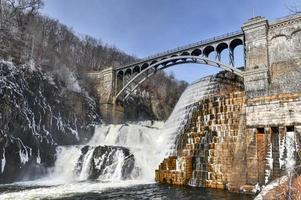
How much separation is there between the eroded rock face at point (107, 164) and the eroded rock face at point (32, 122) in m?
2.98

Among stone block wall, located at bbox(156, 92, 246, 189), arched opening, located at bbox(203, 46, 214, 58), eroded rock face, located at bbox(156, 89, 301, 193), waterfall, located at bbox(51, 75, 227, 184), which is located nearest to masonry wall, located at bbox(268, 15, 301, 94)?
waterfall, located at bbox(51, 75, 227, 184)

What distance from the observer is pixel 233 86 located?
84.0 ft

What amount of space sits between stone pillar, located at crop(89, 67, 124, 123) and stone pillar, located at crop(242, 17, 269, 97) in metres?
15.8

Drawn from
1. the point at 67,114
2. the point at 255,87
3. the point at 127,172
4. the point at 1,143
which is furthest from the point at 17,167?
the point at 255,87

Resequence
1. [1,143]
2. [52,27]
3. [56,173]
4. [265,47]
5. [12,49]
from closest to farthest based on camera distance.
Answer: [1,143] → [56,173] → [265,47] → [12,49] → [52,27]

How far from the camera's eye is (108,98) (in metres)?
34.8

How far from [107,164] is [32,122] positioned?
239 inches

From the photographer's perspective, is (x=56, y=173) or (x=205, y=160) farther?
(x=56, y=173)

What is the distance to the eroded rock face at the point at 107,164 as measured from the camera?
18219 millimetres

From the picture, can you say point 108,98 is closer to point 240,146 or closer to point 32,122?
point 32,122

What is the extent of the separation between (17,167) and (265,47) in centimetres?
1854

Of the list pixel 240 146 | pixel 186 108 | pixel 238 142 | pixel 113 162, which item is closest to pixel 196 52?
pixel 186 108

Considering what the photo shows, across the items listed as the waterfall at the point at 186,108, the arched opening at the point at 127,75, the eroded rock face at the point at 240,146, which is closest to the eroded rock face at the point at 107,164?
the waterfall at the point at 186,108

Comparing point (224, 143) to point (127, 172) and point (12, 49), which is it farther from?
point (12, 49)
